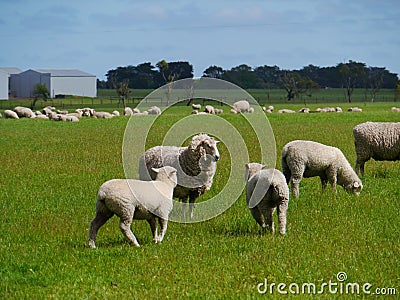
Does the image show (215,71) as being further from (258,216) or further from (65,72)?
(258,216)

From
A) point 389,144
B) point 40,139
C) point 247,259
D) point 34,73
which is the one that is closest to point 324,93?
point 34,73

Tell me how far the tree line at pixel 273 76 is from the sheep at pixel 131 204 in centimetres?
9041

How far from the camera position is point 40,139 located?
95.2 feet

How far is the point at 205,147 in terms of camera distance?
11305mm

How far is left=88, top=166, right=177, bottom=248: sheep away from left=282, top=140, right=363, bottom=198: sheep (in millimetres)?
4061

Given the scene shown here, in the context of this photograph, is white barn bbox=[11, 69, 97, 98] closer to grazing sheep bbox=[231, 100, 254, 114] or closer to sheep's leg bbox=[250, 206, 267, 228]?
grazing sheep bbox=[231, 100, 254, 114]

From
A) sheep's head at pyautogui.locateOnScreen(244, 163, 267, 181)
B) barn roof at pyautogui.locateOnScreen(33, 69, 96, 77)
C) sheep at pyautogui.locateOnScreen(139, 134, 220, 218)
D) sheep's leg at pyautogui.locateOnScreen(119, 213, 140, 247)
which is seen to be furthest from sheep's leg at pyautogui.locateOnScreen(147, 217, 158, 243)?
barn roof at pyautogui.locateOnScreen(33, 69, 96, 77)

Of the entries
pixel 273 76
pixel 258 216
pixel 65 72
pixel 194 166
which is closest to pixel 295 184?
pixel 194 166

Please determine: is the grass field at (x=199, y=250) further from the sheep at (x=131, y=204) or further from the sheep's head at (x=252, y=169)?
the sheep's head at (x=252, y=169)

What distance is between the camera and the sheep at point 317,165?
1318 centimetres

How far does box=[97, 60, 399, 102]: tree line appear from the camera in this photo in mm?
107938

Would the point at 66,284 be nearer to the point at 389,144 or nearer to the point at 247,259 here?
the point at 247,259

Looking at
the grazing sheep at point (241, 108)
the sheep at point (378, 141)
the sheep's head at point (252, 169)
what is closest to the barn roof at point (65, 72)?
the grazing sheep at point (241, 108)

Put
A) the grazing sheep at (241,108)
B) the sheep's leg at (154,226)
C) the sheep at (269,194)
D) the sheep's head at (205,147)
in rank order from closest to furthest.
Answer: the sheep's leg at (154,226) → the sheep at (269,194) → the sheep's head at (205,147) → the grazing sheep at (241,108)
